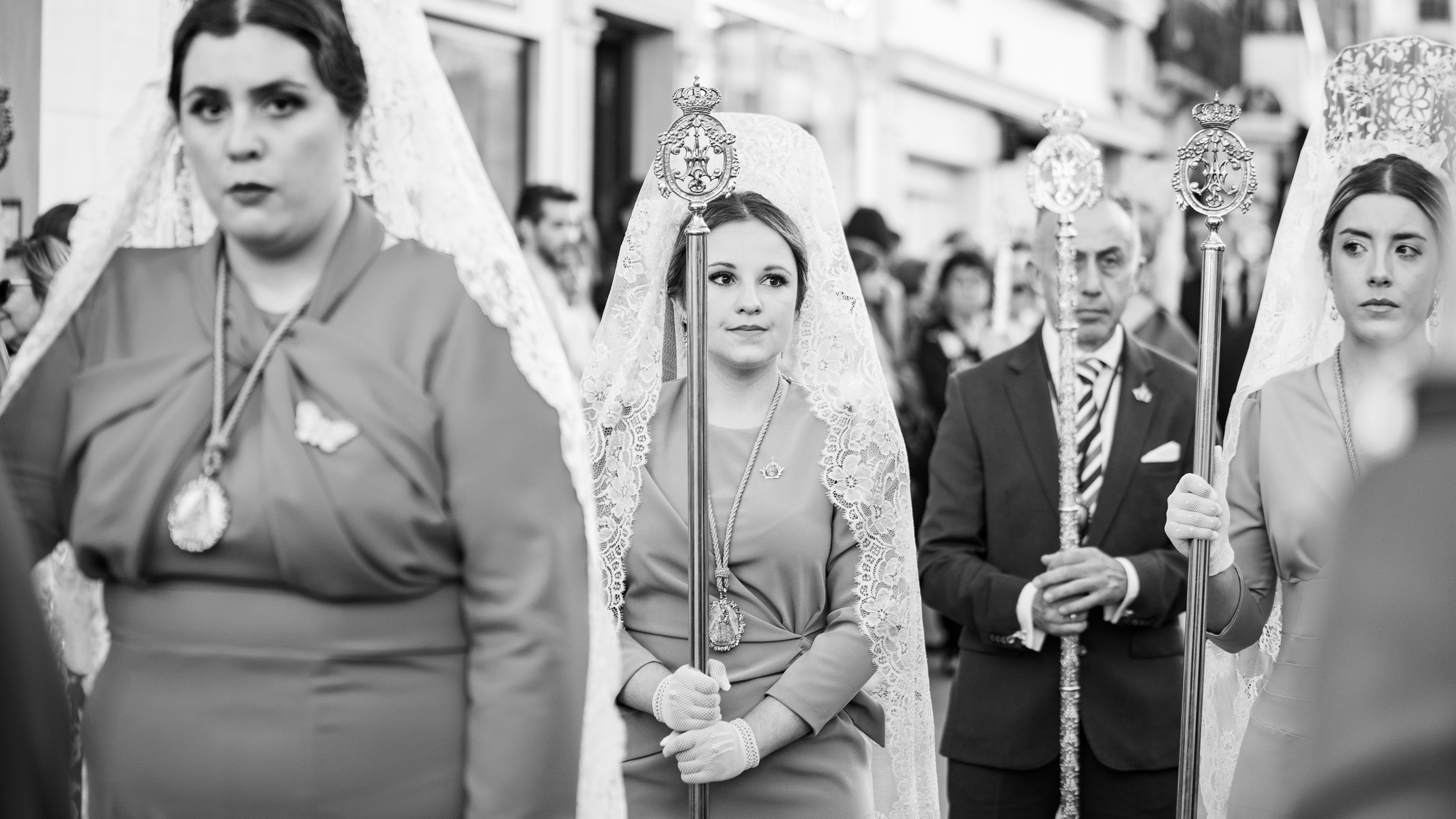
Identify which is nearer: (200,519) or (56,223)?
(200,519)

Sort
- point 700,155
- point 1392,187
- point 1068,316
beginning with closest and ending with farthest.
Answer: point 700,155, point 1392,187, point 1068,316

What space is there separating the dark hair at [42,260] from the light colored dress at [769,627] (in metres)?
1.91

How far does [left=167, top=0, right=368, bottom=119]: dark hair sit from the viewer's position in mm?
2127

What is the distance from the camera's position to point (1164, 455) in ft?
12.5

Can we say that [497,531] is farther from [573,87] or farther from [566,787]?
[573,87]

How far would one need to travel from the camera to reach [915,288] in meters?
10.3

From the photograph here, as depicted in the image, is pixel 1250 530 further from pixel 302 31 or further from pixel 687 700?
pixel 302 31

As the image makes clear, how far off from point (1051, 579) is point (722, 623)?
889 millimetres

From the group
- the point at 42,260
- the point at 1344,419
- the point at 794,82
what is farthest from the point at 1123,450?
the point at 794,82

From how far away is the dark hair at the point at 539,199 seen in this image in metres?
6.83

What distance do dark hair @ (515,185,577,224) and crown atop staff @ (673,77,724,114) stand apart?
A: 12.7ft

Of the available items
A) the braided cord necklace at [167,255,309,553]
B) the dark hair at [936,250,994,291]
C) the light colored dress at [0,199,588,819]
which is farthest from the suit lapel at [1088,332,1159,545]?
the dark hair at [936,250,994,291]

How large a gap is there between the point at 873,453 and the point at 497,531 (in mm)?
1319

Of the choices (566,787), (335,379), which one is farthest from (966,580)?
(335,379)
